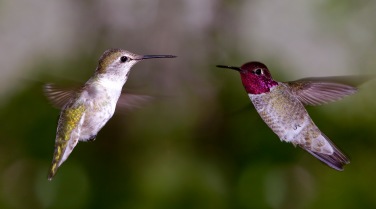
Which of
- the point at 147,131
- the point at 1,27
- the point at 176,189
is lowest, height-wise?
the point at 176,189

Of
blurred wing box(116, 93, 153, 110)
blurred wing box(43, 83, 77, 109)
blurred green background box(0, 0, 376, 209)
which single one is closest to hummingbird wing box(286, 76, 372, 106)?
blurred wing box(116, 93, 153, 110)

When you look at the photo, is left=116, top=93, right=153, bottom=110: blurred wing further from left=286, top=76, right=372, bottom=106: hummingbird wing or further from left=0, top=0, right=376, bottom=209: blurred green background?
left=0, top=0, right=376, bottom=209: blurred green background

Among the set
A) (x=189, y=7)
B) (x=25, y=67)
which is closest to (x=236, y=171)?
(x=189, y=7)

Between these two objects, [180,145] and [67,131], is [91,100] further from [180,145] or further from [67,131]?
[180,145]

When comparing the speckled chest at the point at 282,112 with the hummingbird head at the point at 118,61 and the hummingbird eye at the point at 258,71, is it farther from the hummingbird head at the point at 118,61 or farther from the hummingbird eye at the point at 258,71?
the hummingbird head at the point at 118,61

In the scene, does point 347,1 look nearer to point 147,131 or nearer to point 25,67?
point 147,131

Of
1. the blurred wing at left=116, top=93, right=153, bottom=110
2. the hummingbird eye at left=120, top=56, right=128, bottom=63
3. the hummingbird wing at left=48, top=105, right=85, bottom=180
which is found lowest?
the hummingbird wing at left=48, top=105, right=85, bottom=180
